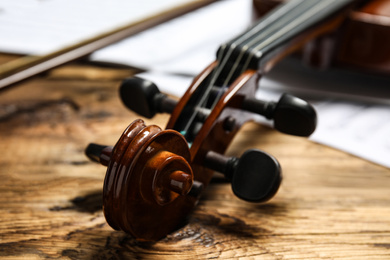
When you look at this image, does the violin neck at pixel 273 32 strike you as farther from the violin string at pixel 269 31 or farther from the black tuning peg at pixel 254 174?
the black tuning peg at pixel 254 174

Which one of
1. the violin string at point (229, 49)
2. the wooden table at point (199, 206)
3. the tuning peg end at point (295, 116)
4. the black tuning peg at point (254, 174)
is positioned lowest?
the wooden table at point (199, 206)

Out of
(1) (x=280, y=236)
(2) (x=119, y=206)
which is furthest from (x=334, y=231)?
(2) (x=119, y=206)

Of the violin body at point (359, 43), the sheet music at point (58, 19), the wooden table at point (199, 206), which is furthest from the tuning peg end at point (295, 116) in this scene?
the sheet music at point (58, 19)

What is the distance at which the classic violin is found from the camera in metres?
0.49

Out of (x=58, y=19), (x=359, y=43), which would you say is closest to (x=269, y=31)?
(x=359, y=43)

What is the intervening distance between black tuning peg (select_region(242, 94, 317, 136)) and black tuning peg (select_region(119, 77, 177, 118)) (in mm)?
142

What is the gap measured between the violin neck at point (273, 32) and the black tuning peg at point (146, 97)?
0.12 metres

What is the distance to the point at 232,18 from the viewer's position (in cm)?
150

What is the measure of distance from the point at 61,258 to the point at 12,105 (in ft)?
1.66

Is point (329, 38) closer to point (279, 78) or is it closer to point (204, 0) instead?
point (279, 78)

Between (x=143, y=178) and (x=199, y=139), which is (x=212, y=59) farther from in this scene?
(x=143, y=178)

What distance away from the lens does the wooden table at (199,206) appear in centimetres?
58

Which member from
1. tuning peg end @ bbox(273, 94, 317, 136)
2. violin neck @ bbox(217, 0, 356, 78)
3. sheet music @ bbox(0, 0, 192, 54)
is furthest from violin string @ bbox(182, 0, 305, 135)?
sheet music @ bbox(0, 0, 192, 54)

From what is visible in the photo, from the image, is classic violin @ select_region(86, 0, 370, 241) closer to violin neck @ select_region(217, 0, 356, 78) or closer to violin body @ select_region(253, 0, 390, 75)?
violin neck @ select_region(217, 0, 356, 78)
